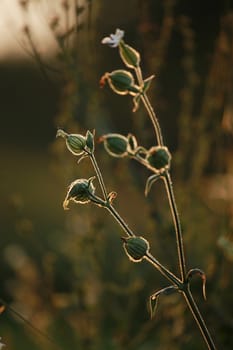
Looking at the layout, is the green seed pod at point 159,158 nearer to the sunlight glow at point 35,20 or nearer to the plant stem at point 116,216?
the plant stem at point 116,216

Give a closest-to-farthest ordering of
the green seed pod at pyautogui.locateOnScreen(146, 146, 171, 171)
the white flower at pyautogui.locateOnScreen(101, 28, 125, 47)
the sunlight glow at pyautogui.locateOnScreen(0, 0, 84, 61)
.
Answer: the green seed pod at pyautogui.locateOnScreen(146, 146, 171, 171)
the white flower at pyautogui.locateOnScreen(101, 28, 125, 47)
the sunlight glow at pyautogui.locateOnScreen(0, 0, 84, 61)

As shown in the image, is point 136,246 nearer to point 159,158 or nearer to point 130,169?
point 159,158

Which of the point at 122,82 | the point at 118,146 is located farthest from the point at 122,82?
the point at 118,146

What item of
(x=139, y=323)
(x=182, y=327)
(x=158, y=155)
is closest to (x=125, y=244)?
(x=158, y=155)

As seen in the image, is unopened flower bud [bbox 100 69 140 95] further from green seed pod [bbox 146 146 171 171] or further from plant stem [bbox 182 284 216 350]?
plant stem [bbox 182 284 216 350]

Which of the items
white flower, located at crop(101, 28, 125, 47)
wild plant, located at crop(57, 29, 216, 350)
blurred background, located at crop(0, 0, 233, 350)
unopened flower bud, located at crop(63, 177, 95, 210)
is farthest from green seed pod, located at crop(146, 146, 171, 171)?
blurred background, located at crop(0, 0, 233, 350)

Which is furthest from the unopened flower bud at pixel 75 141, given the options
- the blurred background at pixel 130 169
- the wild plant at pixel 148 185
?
the blurred background at pixel 130 169

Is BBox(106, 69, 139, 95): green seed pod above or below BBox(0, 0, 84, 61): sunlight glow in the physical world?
below

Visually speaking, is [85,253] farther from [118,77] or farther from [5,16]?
[118,77]
